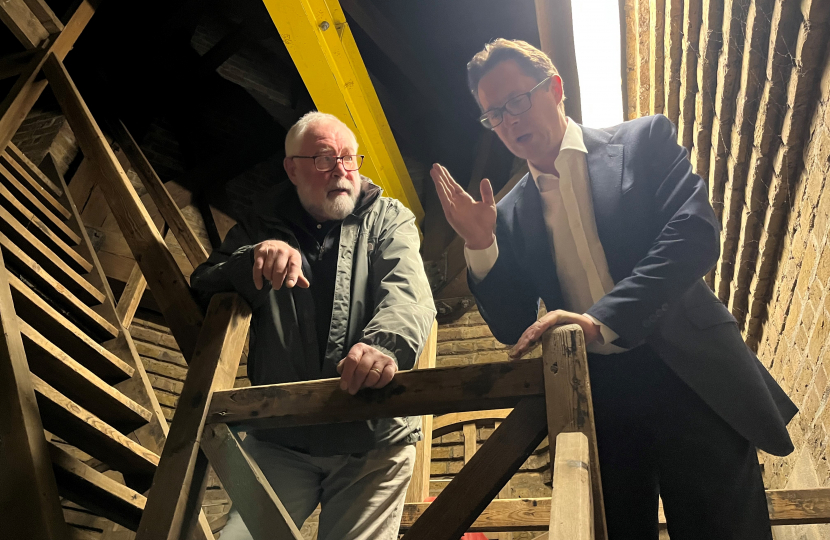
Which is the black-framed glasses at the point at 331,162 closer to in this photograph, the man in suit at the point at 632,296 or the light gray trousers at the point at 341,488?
the man in suit at the point at 632,296

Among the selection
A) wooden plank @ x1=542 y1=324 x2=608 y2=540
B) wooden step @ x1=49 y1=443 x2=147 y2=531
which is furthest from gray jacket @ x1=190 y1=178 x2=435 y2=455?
wooden step @ x1=49 y1=443 x2=147 y2=531

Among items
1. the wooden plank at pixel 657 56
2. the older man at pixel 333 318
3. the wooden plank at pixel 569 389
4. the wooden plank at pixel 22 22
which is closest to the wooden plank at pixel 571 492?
the wooden plank at pixel 569 389

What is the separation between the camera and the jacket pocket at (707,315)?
1589mm

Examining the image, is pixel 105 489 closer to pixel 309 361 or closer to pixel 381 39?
pixel 309 361

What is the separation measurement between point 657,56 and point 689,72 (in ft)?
1.50

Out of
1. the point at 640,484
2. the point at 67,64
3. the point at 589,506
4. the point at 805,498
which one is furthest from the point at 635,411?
the point at 67,64

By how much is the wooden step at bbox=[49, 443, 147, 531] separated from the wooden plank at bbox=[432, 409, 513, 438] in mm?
2675

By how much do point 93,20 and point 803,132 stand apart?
21.4 feet

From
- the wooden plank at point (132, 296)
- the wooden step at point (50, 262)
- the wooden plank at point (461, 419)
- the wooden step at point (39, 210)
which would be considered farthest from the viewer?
the wooden plank at point (461, 419)

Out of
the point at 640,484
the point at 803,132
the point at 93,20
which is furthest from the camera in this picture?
the point at 93,20

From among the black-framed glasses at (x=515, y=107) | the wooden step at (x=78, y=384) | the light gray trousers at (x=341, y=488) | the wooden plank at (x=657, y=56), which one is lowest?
the light gray trousers at (x=341, y=488)

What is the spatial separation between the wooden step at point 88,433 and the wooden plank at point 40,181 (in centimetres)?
258

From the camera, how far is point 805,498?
8.14 feet

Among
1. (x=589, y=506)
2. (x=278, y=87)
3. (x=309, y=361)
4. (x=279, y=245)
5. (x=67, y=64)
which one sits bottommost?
(x=589, y=506)
